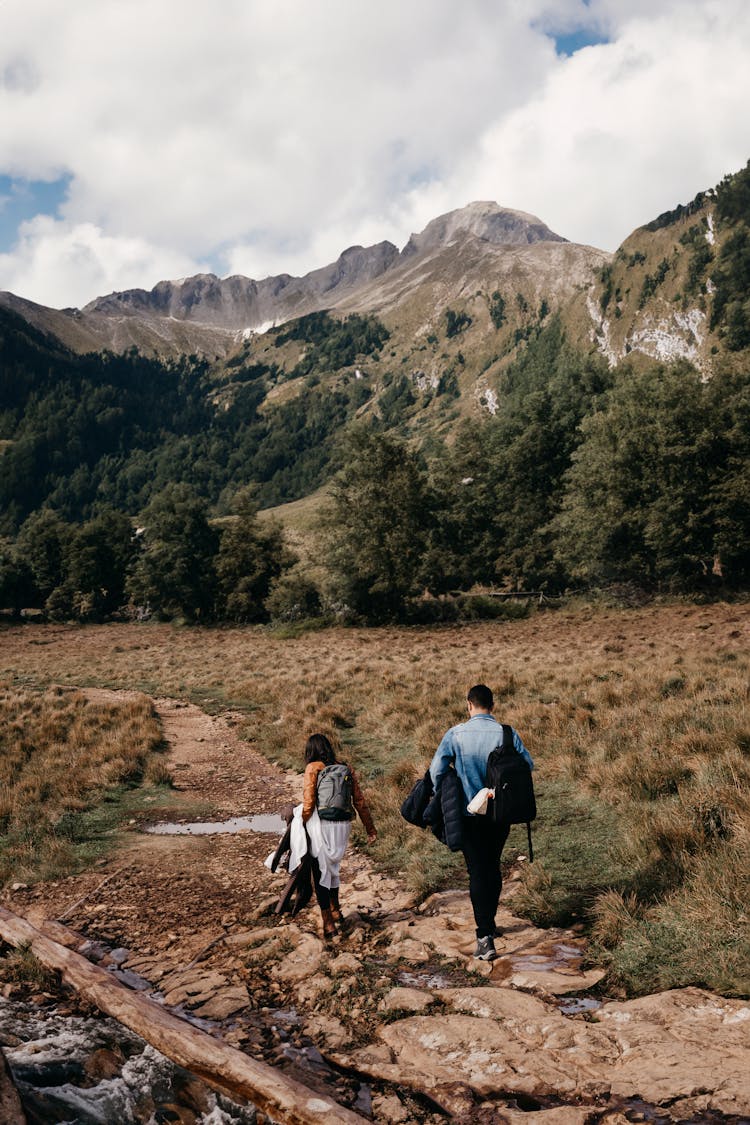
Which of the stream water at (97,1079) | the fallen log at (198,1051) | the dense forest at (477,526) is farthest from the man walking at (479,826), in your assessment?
the dense forest at (477,526)

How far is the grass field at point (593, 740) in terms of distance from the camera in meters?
6.13

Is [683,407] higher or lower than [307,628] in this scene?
higher

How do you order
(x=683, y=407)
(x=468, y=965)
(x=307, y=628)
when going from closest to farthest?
1. (x=468, y=965)
2. (x=683, y=407)
3. (x=307, y=628)

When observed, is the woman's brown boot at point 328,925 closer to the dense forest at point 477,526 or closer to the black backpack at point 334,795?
the black backpack at point 334,795

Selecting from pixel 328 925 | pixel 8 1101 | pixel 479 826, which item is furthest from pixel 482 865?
pixel 8 1101

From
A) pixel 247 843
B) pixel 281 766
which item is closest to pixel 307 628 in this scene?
pixel 281 766

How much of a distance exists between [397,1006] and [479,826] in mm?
1590

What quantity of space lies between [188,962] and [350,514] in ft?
142

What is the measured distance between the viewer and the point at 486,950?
20.4 feet

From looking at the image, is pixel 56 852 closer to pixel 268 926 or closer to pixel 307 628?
pixel 268 926

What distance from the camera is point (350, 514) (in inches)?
1948

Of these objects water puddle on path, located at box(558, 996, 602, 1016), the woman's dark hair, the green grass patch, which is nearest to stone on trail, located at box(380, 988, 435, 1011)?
water puddle on path, located at box(558, 996, 602, 1016)

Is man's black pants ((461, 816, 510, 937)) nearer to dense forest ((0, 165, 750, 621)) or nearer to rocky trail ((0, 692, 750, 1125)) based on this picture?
rocky trail ((0, 692, 750, 1125))

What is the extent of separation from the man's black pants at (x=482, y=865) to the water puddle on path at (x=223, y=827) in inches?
209
